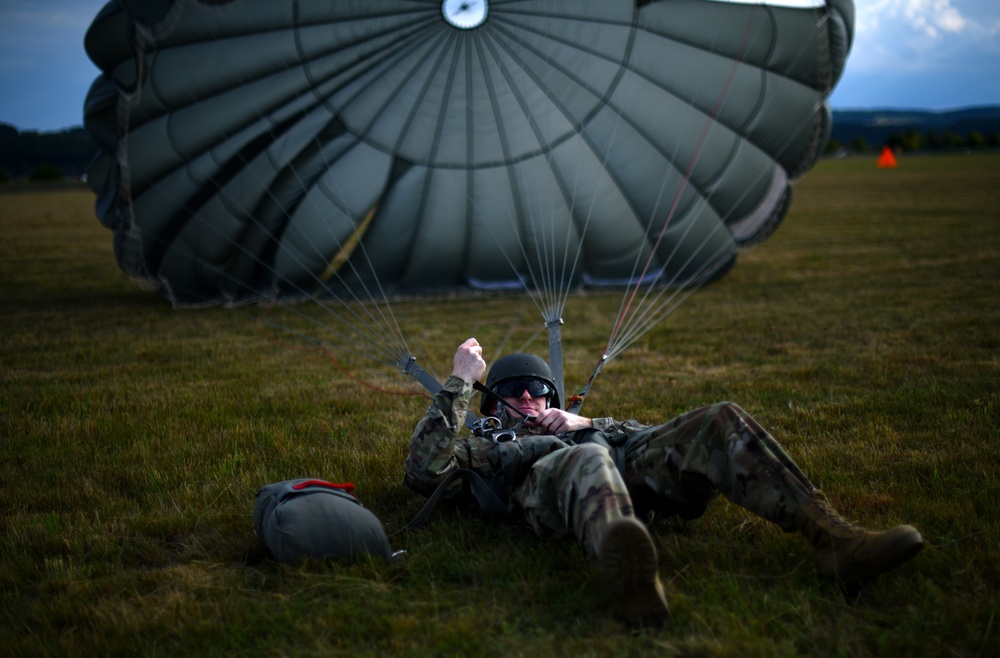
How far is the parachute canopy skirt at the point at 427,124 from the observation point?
25.5ft

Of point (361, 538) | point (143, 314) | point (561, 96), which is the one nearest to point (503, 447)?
point (361, 538)

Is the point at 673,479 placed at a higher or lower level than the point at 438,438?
lower

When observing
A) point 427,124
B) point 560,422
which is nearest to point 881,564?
point 560,422

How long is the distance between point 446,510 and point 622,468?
33.1 inches

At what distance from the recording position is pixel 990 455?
414cm

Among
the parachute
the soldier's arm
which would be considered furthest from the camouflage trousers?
the parachute

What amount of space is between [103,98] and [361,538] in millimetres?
6572

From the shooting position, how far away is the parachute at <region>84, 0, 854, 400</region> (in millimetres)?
7777

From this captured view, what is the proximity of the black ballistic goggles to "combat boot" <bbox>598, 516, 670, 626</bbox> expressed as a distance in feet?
4.88

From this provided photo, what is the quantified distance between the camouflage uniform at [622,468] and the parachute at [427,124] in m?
3.83

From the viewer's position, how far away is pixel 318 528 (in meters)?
3.17

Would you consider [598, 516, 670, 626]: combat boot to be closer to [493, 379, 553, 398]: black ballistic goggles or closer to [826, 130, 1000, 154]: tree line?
[493, 379, 553, 398]: black ballistic goggles

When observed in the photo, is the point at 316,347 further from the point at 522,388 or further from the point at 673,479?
the point at 673,479

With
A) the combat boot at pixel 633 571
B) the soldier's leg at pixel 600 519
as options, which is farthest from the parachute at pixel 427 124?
the combat boot at pixel 633 571
